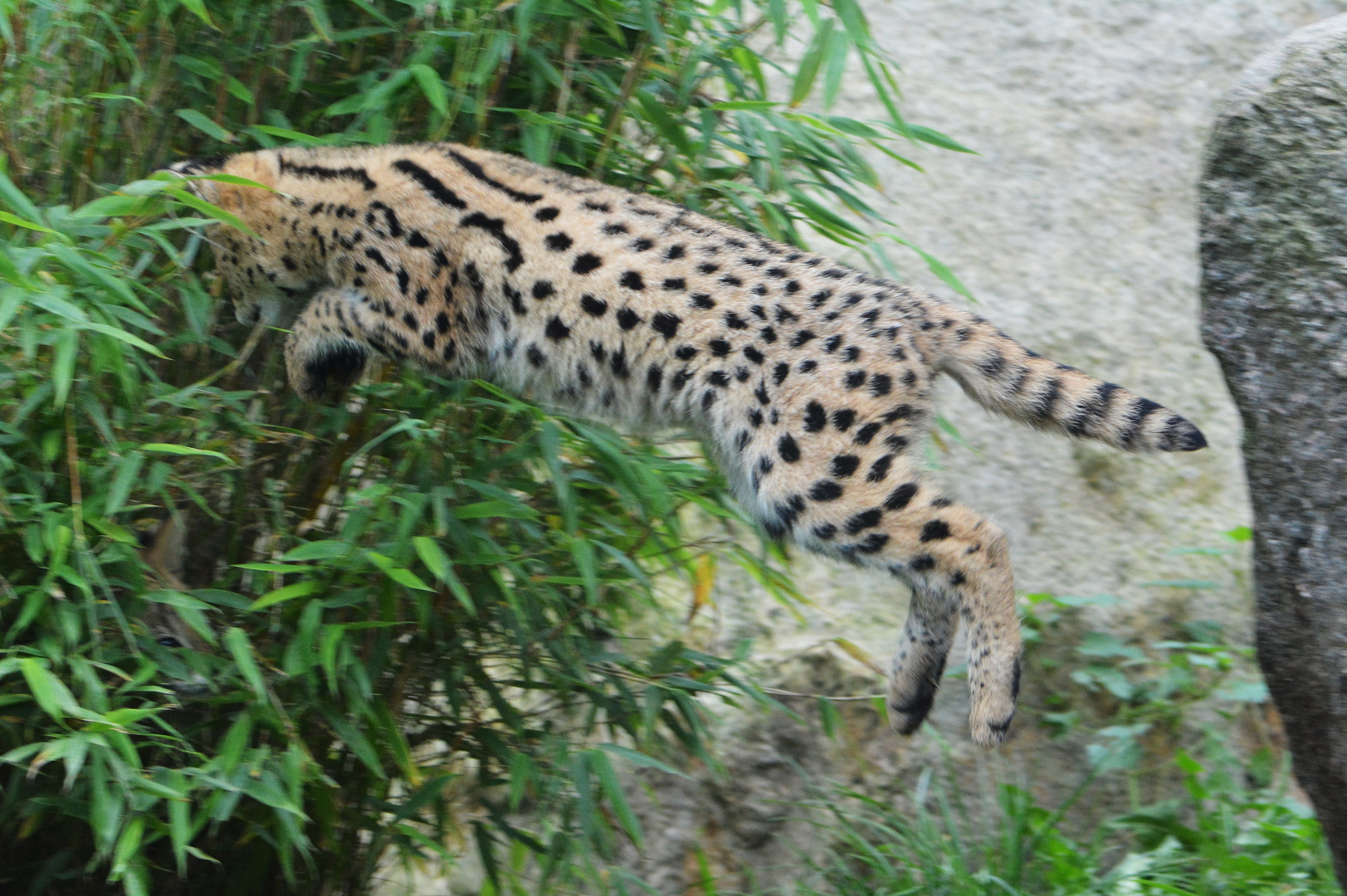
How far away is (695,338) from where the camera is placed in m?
3.77

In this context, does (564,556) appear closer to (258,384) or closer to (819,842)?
(258,384)

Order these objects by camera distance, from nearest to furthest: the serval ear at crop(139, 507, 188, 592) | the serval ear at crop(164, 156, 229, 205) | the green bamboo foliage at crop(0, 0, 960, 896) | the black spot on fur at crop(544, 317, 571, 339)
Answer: the green bamboo foliage at crop(0, 0, 960, 896)
the serval ear at crop(139, 507, 188, 592)
the serval ear at crop(164, 156, 229, 205)
the black spot on fur at crop(544, 317, 571, 339)

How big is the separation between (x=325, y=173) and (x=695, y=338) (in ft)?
4.31

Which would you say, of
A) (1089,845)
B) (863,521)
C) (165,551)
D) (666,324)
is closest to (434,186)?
(666,324)

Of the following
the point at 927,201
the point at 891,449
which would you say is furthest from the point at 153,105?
the point at 927,201

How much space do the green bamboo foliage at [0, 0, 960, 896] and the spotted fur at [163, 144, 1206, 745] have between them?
0.47ft

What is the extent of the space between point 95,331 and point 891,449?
2088 mm

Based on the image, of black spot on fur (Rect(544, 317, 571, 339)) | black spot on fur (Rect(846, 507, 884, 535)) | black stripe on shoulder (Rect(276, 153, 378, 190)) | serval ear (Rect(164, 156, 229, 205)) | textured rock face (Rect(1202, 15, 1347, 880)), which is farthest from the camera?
black stripe on shoulder (Rect(276, 153, 378, 190))

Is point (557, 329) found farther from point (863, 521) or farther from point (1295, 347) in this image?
point (1295, 347)

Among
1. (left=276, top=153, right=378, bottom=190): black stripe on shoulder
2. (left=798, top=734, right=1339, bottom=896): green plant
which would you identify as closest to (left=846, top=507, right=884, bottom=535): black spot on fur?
(left=798, top=734, right=1339, bottom=896): green plant

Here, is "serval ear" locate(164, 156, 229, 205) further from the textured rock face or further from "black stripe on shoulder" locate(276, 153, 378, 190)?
the textured rock face

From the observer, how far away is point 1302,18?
7.40 metres

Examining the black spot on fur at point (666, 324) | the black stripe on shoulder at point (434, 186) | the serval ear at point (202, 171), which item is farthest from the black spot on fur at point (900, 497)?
the serval ear at point (202, 171)

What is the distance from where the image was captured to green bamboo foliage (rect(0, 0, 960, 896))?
10.5 feet
